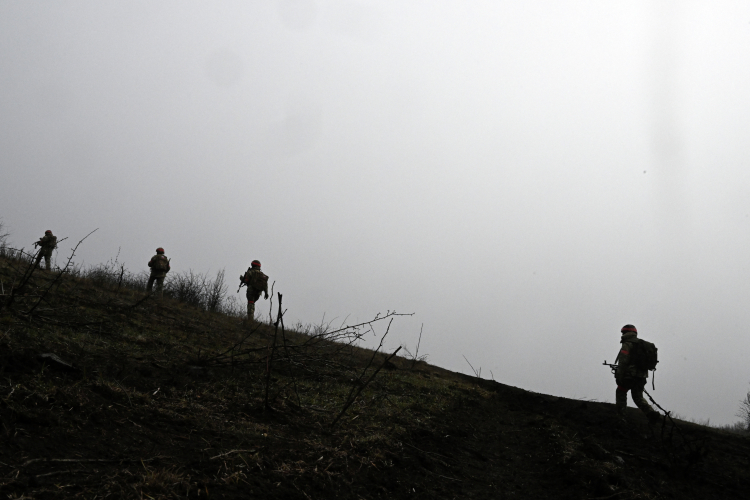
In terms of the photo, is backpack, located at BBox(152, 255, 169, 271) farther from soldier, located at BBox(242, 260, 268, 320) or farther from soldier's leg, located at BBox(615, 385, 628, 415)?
soldier's leg, located at BBox(615, 385, 628, 415)

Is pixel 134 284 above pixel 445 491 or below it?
above

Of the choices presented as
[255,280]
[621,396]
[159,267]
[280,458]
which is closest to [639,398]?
[621,396]

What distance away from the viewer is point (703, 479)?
16.1 feet

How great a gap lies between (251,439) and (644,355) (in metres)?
8.58

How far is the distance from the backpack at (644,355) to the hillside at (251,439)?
1.66 m

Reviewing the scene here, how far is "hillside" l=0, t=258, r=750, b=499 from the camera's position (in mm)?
2727

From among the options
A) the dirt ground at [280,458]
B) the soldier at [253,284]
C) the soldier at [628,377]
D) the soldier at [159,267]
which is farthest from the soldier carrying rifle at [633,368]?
the soldier at [159,267]

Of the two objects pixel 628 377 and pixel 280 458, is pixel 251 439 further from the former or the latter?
pixel 628 377

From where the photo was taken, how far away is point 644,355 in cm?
933

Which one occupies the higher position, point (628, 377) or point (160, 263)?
point (160, 263)

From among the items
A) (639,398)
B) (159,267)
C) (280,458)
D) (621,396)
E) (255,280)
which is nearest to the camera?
(280,458)

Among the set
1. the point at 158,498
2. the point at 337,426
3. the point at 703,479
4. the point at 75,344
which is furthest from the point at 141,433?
the point at 703,479

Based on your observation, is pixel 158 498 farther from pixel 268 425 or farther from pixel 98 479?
pixel 268 425

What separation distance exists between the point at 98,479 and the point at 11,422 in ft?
2.74
